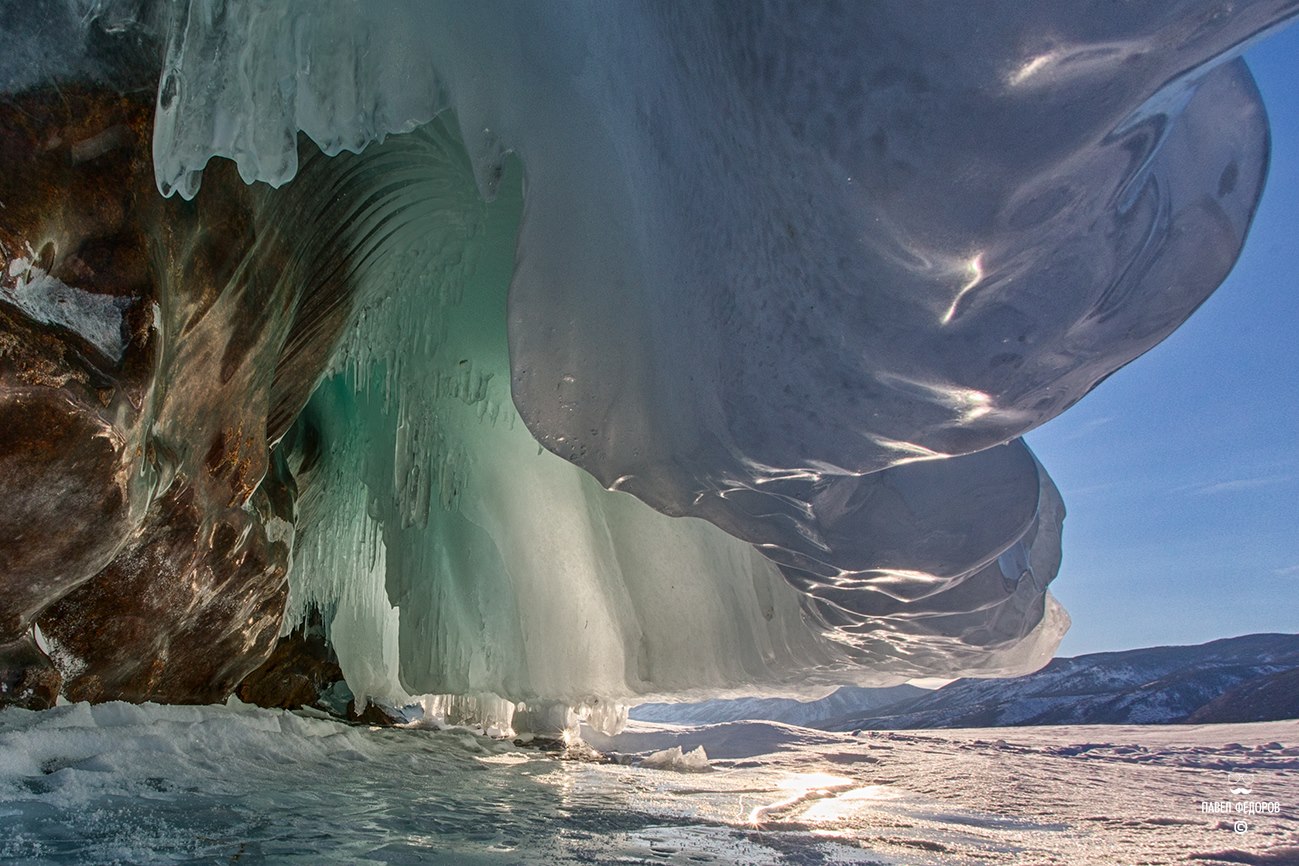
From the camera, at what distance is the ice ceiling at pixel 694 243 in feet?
4.80

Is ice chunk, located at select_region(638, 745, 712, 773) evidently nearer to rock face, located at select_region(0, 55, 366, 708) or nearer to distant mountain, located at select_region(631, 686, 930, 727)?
rock face, located at select_region(0, 55, 366, 708)

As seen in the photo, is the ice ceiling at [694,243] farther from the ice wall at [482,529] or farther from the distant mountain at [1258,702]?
the distant mountain at [1258,702]

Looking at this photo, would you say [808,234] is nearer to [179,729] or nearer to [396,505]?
[179,729]

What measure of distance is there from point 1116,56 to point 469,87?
5.16 ft

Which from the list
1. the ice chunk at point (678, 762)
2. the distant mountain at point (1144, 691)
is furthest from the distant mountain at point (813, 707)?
the ice chunk at point (678, 762)

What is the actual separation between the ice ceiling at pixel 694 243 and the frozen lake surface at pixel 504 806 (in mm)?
590

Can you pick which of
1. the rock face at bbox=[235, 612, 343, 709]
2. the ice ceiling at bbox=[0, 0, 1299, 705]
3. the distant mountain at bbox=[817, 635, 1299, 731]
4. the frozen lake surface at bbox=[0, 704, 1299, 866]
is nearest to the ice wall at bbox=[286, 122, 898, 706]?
the ice ceiling at bbox=[0, 0, 1299, 705]

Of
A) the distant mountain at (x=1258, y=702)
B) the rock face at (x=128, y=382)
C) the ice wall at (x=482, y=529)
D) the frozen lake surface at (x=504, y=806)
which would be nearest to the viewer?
the frozen lake surface at (x=504, y=806)

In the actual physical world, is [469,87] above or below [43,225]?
above

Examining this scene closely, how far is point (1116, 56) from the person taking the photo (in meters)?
1.24

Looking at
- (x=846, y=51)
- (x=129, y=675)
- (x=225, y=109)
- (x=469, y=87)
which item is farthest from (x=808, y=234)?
(x=129, y=675)

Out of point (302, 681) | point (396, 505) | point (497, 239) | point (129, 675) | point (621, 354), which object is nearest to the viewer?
point (621, 354)

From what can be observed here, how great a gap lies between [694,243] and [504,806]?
1.69 metres

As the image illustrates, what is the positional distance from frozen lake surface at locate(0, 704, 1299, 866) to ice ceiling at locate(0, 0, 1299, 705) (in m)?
0.59
